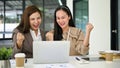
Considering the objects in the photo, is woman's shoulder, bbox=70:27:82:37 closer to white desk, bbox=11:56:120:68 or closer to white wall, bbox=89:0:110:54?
white desk, bbox=11:56:120:68

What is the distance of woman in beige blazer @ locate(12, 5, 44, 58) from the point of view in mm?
2934

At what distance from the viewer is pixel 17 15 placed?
8.83 metres

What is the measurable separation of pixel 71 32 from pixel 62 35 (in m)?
0.13

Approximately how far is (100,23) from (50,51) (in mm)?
3642

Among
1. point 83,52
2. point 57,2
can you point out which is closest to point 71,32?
point 83,52

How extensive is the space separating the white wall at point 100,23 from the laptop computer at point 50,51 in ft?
11.2

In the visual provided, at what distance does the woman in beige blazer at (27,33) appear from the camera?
2934 mm

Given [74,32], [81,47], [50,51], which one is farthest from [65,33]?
[50,51]

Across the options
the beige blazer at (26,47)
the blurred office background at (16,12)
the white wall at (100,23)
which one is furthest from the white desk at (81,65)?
the blurred office background at (16,12)

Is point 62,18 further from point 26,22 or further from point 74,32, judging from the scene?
point 26,22

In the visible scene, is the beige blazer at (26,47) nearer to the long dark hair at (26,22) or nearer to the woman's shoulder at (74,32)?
the long dark hair at (26,22)

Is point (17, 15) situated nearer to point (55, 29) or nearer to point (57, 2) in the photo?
point (57, 2)

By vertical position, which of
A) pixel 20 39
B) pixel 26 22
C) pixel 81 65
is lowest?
pixel 81 65

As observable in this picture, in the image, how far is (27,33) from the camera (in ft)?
9.91
